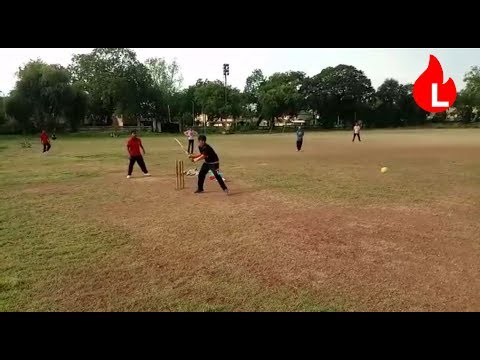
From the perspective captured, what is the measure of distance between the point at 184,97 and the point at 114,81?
18.8 meters

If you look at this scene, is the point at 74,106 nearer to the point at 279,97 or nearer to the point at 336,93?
the point at 279,97

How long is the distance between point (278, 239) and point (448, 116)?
98834 mm

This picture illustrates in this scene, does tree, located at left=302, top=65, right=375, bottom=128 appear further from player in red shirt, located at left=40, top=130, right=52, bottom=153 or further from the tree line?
player in red shirt, located at left=40, top=130, right=52, bottom=153

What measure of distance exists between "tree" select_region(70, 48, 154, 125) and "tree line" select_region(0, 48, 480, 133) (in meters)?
0.16

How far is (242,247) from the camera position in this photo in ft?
20.4

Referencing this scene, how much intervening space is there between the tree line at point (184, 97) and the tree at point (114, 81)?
0.16 m

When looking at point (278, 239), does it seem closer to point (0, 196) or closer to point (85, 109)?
point (0, 196)

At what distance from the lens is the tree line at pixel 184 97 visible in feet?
168

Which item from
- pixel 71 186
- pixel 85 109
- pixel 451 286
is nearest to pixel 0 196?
pixel 71 186

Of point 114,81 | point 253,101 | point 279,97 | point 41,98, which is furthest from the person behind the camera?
point 253,101

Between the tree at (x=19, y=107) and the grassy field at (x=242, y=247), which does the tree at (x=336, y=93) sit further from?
the grassy field at (x=242, y=247)

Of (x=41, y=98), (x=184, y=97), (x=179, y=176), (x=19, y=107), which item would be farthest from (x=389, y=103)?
(x=179, y=176)

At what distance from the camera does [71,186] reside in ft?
40.8

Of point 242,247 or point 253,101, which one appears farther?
point 253,101
